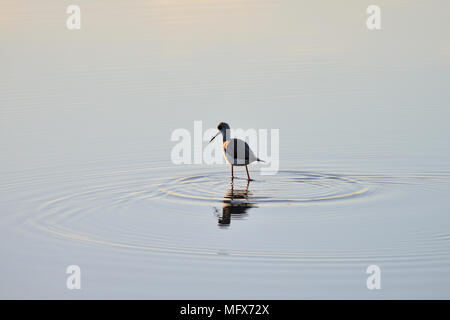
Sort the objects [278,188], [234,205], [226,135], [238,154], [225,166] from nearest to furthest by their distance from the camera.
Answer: [234,205] → [278,188] → [238,154] → [225,166] → [226,135]

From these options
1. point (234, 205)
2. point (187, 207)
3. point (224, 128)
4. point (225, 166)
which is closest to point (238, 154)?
point (225, 166)

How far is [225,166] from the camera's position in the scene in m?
16.0

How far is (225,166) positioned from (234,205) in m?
3.42

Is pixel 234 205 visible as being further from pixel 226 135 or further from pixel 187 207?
pixel 226 135

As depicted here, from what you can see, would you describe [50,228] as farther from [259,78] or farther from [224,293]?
[259,78]

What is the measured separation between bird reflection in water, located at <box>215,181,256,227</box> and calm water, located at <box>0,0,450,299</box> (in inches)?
2.7

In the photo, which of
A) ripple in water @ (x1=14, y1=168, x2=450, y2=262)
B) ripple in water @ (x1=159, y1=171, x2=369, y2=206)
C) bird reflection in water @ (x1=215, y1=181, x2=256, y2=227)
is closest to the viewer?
ripple in water @ (x1=14, y1=168, x2=450, y2=262)

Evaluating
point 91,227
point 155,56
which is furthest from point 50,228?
point 155,56

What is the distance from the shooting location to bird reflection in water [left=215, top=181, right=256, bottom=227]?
1185cm

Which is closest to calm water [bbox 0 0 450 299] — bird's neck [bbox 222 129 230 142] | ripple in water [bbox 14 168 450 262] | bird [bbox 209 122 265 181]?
ripple in water [bbox 14 168 450 262]

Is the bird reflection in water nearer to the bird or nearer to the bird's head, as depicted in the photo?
the bird

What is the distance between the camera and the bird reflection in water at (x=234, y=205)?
11.9 metres

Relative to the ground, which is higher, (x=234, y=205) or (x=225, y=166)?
(x=225, y=166)

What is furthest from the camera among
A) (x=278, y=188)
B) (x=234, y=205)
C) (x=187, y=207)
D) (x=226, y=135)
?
(x=226, y=135)
